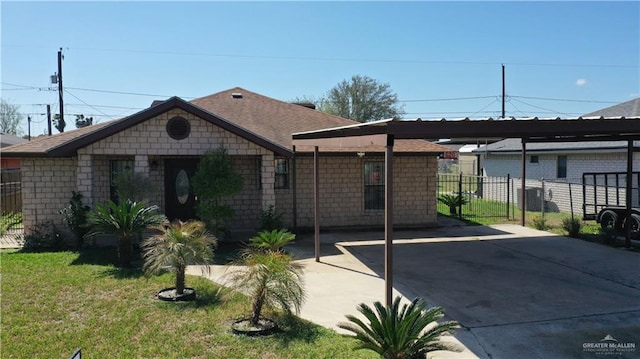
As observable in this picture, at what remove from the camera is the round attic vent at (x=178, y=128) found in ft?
39.8

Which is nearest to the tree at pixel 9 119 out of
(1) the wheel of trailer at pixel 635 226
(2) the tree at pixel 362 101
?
(2) the tree at pixel 362 101

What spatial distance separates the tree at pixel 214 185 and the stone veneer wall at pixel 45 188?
147 inches

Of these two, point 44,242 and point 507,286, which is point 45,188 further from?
point 507,286

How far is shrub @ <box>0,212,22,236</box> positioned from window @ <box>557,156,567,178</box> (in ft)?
70.1

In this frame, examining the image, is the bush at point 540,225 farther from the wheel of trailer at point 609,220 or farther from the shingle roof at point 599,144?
the shingle roof at point 599,144

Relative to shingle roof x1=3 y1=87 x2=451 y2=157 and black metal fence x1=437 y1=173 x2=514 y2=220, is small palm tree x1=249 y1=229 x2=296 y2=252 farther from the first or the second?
black metal fence x1=437 y1=173 x2=514 y2=220

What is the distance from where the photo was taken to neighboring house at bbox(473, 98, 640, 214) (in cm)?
1789

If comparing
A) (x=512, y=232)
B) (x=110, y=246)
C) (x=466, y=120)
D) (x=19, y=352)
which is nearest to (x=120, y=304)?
(x=19, y=352)

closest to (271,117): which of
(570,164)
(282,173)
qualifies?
(282,173)

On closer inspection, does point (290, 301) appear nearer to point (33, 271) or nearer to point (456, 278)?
point (456, 278)

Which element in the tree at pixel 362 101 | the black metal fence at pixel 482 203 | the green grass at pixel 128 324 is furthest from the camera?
the tree at pixel 362 101

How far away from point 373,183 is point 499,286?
710 cm

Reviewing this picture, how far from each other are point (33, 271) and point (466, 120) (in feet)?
28.3

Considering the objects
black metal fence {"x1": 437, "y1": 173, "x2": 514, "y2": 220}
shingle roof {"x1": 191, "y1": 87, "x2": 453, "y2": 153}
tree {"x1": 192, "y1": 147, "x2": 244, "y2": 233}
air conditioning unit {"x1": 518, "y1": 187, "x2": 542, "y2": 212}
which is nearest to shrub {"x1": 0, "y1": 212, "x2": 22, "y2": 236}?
tree {"x1": 192, "y1": 147, "x2": 244, "y2": 233}
